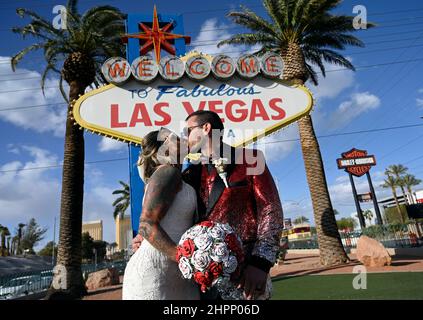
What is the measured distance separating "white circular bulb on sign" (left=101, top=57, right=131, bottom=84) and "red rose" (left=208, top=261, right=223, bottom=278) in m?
4.24

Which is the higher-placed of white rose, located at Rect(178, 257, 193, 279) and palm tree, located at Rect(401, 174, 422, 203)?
palm tree, located at Rect(401, 174, 422, 203)

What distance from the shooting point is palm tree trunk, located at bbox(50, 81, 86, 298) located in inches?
478

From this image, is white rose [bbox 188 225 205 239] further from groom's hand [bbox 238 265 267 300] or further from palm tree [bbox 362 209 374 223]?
palm tree [bbox 362 209 374 223]

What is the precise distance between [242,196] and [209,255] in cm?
58

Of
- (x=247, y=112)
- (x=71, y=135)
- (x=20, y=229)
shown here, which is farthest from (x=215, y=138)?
(x=20, y=229)

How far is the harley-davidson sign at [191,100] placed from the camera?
198 inches

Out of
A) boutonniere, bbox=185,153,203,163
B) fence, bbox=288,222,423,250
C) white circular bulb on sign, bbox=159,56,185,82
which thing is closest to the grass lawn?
white circular bulb on sign, bbox=159,56,185,82

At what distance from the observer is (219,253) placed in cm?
174

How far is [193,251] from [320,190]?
1344 cm

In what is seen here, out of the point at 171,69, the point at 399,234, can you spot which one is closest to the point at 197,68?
the point at 171,69

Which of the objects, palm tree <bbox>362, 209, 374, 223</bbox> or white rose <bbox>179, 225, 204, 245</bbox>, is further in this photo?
palm tree <bbox>362, 209, 374, 223</bbox>

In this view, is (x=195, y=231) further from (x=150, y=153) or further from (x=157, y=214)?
(x=150, y=153)

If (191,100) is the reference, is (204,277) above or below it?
below
